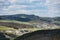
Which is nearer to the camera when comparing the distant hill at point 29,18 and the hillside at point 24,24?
the hillside at point 24,24

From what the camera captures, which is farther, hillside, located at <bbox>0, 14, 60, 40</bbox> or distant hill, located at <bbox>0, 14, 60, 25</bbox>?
distant hill, located at <bbox>0, 14, 60, 25</bbox>

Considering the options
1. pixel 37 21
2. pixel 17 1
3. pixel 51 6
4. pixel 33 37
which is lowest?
pixel 33 37

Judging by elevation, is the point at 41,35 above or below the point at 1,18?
below

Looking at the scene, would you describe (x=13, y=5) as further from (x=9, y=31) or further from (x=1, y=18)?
(x=9, y=31)

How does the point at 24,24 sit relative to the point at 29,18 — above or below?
below

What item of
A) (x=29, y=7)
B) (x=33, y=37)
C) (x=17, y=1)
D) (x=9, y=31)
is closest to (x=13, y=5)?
(x=17, y=1)

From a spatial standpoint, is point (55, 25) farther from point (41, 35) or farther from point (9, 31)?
point (9, 31)

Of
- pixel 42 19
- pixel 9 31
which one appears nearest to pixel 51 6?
pixel 42 19

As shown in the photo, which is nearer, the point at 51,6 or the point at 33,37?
the point at 33,37

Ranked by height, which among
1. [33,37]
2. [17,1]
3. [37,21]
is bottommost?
[33,37]
